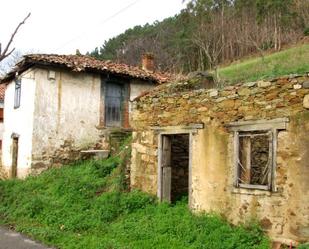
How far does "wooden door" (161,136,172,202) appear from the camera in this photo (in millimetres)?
10477

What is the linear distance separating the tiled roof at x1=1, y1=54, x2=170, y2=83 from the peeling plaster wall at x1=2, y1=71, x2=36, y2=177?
0.46 m

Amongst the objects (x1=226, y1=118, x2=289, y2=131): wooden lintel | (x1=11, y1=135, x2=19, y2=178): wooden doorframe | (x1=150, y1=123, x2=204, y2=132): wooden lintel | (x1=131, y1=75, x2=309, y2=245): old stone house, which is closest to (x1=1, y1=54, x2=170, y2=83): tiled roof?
(x1=11, y1=135, x2=19, y2=178): wooden doorframe

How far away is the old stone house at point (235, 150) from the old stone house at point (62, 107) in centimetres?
420

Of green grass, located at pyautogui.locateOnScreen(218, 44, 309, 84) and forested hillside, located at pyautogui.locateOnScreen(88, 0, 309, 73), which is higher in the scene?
forested hillside, located at pyautogui.locateOnScreen(88, 0, 309, 73)

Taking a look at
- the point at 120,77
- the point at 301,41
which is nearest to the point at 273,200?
the point at 120,77

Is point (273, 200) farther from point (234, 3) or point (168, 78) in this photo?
point (234, 3)

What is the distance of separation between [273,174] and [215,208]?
1616 millimetres

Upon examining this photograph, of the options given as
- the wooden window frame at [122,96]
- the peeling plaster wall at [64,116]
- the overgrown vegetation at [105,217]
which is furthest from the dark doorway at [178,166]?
the wooden window frame at [122,96]

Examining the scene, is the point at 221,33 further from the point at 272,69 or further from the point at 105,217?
the point at 105,217

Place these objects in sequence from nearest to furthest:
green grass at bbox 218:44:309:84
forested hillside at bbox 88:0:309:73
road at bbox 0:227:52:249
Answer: road at bbox 0:227:52:249
green grass at bbox 218:44:309:84
forested hillside at bbox 88:0:309:73

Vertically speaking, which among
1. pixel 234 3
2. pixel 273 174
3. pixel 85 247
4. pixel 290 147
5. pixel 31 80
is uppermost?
pixel 234 3

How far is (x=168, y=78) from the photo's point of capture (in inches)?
730

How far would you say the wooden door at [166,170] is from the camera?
Answer: 412 inches

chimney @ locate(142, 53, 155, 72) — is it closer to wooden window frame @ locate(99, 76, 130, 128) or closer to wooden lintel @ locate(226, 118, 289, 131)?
wooden window frame @ locate(99, 76, 130, 128)
